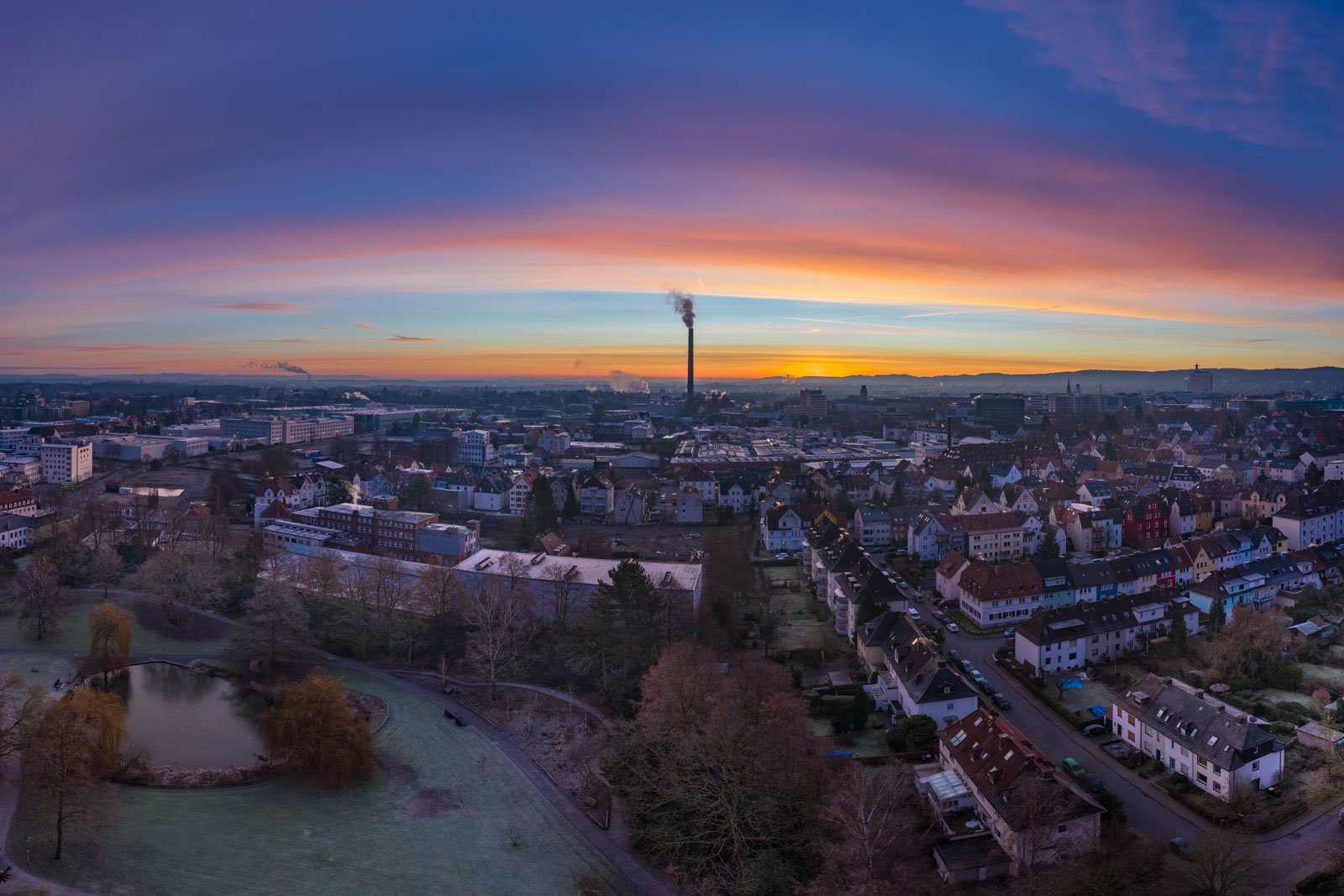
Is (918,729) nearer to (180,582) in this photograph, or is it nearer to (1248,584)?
(1248,584)

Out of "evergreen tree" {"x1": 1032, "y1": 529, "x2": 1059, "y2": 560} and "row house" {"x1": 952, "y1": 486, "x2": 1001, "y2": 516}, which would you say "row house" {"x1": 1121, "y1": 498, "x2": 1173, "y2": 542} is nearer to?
"evergreen tree" {"x1": 1032, "y1": 529, "x2": 1059, "y2": 560}

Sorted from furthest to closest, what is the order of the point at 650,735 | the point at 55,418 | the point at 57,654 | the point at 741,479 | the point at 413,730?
the point at 55,418
the point at 741,479
the point at 57,654
the point at 413,730
the point at 650,735

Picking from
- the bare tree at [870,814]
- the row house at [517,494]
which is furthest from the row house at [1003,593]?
the row house at [517,494]

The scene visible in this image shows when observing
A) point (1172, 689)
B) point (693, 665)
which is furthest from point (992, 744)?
point (693, 665)

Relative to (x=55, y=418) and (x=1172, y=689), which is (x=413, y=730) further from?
(x=55, y=418)

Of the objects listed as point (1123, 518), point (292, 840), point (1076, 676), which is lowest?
point (292, 840)

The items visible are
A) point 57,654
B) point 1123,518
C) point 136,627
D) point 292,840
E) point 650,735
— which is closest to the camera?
point 292,840

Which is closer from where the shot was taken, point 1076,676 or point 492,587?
point 1076,676
